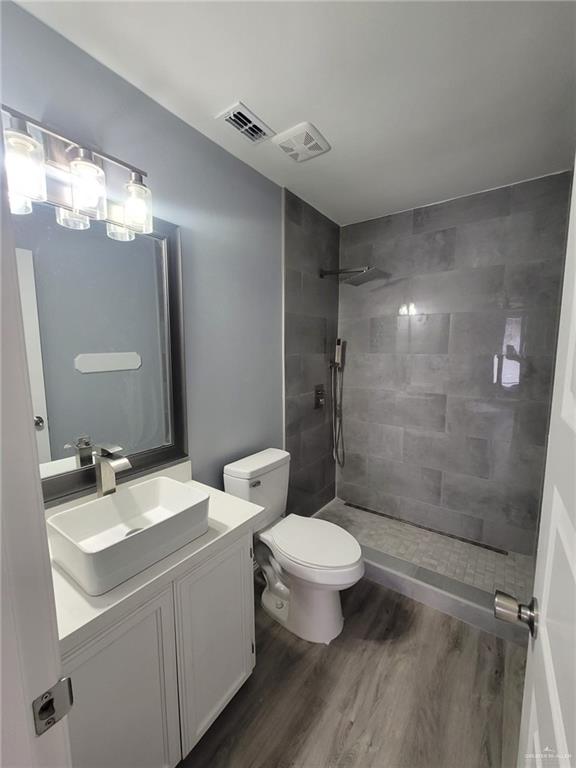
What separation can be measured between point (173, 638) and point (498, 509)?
215 cm

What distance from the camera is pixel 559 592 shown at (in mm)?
547

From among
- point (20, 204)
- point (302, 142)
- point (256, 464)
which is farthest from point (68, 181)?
point (256, 464)

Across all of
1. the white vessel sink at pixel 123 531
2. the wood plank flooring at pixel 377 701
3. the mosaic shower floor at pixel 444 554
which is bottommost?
the wood plank flooring at pixel 377 701

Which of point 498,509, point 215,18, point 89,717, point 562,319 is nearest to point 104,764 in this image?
point 89,717

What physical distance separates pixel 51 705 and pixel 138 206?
1414 millimetres

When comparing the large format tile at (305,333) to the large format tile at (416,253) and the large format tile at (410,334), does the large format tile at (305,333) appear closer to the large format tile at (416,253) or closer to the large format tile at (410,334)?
the large format tile at (410,334)

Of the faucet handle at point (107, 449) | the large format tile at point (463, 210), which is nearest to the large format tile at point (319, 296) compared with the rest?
the large format tile at point (463, 210)

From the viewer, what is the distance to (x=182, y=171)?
1471mm

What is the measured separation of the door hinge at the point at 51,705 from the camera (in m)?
0.45

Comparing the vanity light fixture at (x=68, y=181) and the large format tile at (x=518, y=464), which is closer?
the vanity light fixture at (x=68, y=181)

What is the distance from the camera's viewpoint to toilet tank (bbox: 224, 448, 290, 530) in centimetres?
169

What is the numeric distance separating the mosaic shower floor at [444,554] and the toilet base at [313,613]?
679mm

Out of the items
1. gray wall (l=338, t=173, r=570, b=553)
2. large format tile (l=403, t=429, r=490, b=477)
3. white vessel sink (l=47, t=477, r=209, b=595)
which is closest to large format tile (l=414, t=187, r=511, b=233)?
gray wall (l=338, t=173, r=570, b=553)

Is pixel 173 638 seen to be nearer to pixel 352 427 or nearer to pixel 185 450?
pixel 185 450
